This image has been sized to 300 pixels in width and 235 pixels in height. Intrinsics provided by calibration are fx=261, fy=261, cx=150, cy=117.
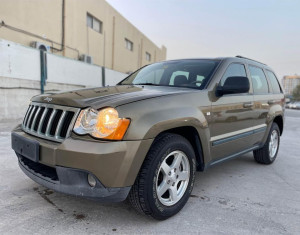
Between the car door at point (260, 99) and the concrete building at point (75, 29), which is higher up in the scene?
the concrete building at point (75, 29)

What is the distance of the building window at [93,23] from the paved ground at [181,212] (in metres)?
12.7

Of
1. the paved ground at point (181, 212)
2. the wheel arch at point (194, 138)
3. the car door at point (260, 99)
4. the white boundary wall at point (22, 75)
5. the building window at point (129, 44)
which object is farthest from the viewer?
the building window at point (129, 44)

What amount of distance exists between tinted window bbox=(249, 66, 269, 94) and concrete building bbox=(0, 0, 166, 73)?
884 cm

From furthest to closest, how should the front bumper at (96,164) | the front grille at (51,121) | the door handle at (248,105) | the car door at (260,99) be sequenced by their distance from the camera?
1. the car door at (260,99)
2. the door handle at (248,105)
3. the front grille at (51,121)
4. the front bumper at (96,164)

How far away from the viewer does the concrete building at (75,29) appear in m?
9.84

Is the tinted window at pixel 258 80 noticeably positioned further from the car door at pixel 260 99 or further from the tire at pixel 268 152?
the tire at pixel 268 152

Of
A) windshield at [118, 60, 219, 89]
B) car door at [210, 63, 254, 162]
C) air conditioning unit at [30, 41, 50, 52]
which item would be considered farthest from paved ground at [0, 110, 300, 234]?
air conditioning unit at [30, 41, 50, 52]

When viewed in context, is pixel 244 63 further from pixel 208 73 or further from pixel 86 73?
pixel 86 73

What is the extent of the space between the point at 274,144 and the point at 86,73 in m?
9.81

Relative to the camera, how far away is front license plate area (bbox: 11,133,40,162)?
86.0 inches

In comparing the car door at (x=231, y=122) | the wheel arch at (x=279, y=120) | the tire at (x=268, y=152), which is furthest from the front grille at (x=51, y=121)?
the wheel arch at (x=279, y=120)

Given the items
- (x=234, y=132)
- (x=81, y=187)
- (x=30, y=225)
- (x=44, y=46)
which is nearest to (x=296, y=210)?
(x=234, y=132)

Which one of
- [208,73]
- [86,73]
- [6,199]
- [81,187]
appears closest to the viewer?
[81,187]

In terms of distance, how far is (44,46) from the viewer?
1090cm
